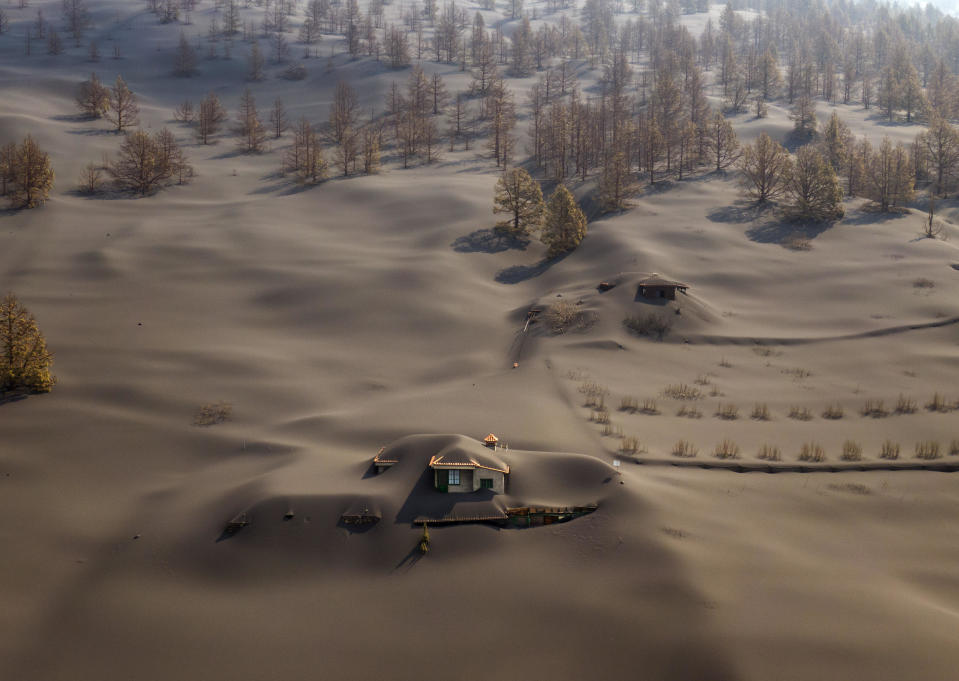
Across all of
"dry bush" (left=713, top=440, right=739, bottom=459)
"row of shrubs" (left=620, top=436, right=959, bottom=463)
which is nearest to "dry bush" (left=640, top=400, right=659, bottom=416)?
"row of shrubs" (left=620, top=436, right=959, bottom=463)

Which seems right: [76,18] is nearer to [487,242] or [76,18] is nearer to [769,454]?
[487,242]

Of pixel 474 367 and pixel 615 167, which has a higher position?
pixel 615 167

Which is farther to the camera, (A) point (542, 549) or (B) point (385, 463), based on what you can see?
(B) point (385, 463)

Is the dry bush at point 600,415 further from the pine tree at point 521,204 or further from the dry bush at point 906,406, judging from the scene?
the pine tree at point 521,204

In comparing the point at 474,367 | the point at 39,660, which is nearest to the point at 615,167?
the point at 474,367

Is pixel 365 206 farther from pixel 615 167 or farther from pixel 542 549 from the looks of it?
pixel 542 549

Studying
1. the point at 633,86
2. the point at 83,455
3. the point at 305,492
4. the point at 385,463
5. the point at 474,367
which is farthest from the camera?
the point at 633,86

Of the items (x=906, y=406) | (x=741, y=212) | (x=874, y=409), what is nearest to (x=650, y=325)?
(x=874, y=409)

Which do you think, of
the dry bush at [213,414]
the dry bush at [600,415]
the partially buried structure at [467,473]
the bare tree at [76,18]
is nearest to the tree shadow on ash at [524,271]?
the dry bush at [600,415]
